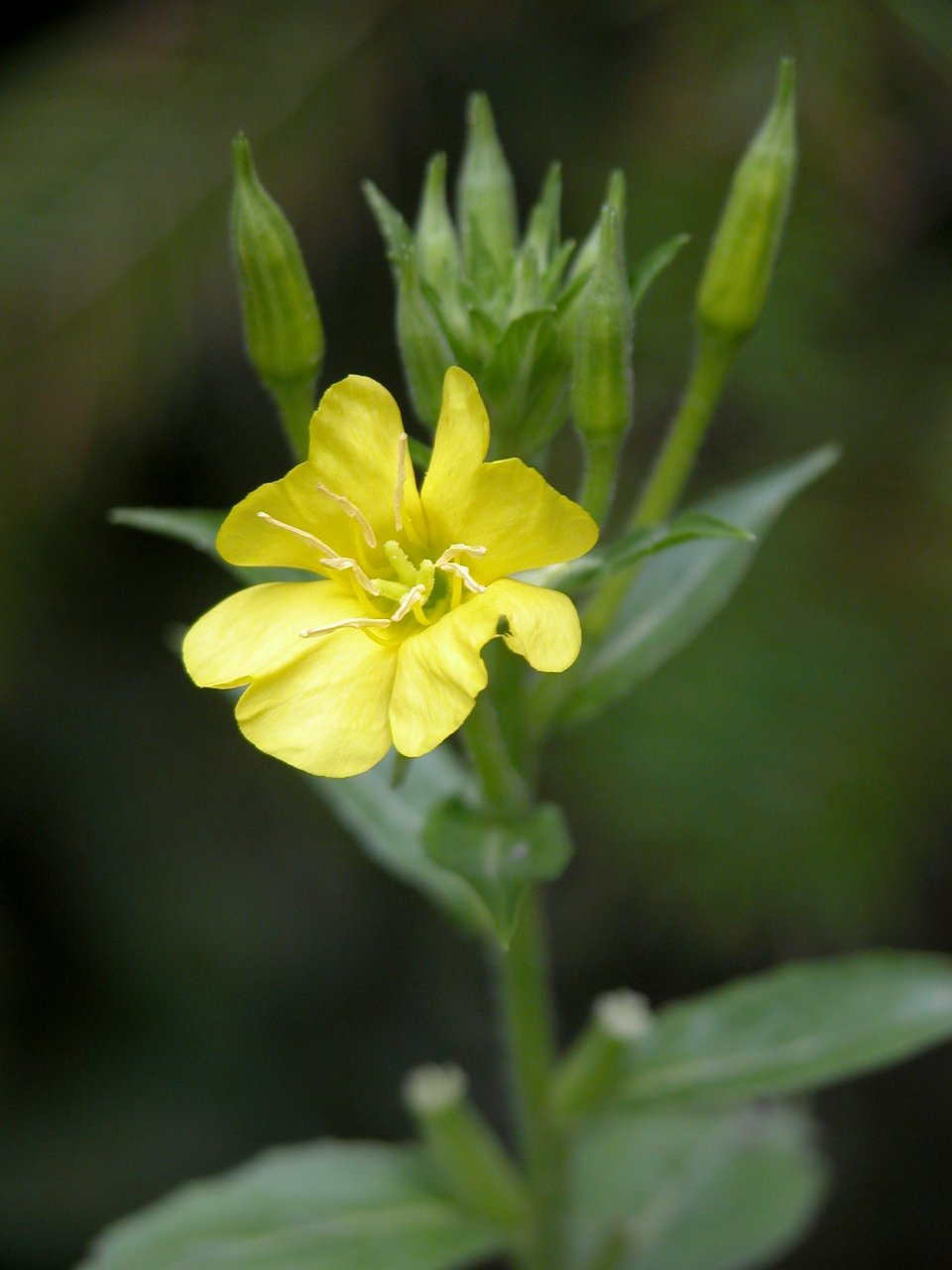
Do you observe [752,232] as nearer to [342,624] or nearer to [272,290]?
[272,290]

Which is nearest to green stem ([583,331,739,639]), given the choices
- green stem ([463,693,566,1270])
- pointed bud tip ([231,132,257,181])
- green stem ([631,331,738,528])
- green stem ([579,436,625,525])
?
green stem ([631,331,738,528])

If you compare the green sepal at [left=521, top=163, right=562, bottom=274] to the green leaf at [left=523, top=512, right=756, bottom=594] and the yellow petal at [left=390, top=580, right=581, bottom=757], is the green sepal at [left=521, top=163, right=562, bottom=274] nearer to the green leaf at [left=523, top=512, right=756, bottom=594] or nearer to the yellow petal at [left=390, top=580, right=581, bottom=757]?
the green leaf at [left=523, top=512, right=756, bottom=594]

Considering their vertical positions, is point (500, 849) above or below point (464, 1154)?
above

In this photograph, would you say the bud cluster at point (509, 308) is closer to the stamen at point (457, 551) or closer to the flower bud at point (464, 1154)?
the stamen at point (457, 551)

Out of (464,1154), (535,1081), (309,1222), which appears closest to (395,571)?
(535,1081)

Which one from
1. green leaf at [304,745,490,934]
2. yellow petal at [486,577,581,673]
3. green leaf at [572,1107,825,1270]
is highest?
yellow petal at [486,577,581,673]

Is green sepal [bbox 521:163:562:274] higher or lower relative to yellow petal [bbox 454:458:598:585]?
higher

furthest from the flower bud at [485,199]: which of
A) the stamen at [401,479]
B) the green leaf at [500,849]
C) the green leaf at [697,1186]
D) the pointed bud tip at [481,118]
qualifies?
the green leaf at [697,1186]

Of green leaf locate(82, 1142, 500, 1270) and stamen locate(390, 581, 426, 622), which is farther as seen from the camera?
green leaf locate(82, 1142, 500, 1270)
